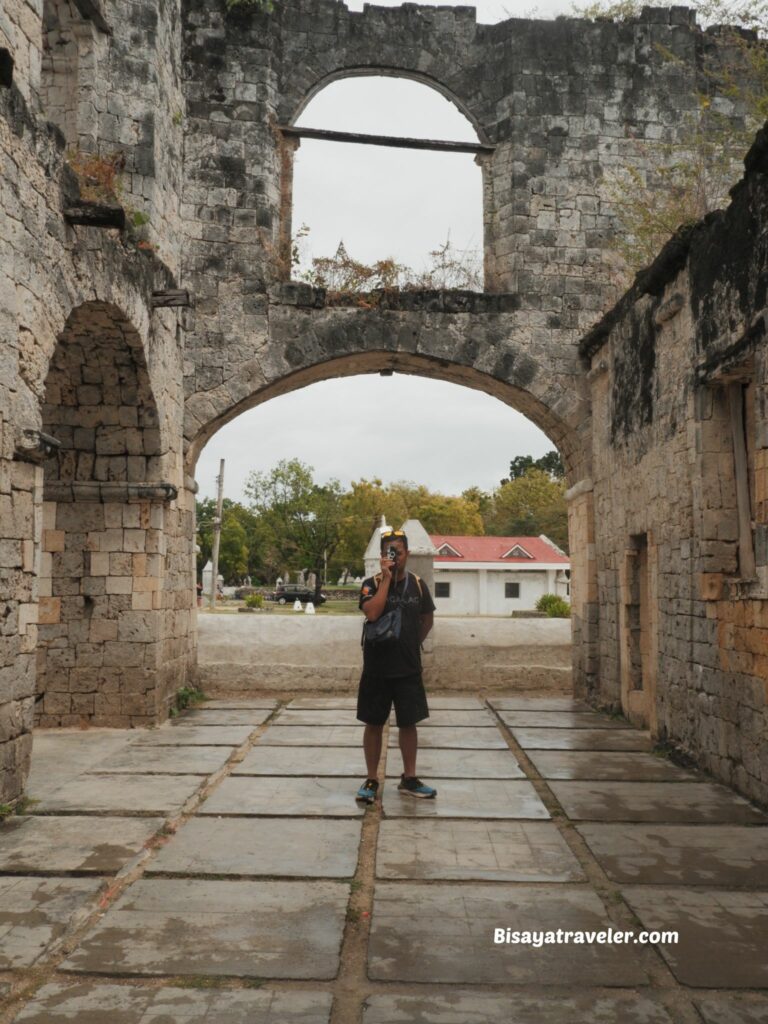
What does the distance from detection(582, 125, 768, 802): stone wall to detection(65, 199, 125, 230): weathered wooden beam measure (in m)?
4.05

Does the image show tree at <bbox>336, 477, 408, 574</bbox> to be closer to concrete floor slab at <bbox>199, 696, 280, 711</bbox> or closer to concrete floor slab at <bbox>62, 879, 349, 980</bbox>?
concrete floor slab at <bbox>199, 696, 280, 711</bbox>

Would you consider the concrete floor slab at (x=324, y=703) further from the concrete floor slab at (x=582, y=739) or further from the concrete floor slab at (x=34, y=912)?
the concrete floor slab at (x=34, y=912)

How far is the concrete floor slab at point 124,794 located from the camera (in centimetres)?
530

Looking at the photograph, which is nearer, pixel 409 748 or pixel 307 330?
pixel 409 748

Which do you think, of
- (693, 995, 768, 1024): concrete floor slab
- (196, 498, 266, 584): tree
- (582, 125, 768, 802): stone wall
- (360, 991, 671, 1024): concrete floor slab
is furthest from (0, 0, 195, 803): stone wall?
(196, 498, 266, 584): tree

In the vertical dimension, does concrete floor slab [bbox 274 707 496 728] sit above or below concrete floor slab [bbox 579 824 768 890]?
above

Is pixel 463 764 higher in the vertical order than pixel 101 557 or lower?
lower

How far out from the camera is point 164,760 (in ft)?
22.2

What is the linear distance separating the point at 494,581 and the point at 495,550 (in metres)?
1.18

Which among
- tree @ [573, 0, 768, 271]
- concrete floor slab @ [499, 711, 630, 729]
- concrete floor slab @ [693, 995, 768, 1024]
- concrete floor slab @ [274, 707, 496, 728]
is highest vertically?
tree @ [573, 0, 768, 271]

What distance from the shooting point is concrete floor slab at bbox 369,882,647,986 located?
3070mm

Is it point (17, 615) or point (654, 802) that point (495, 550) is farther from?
point (17, 615)

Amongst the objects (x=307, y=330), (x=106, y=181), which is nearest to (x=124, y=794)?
(x=106, y=181)

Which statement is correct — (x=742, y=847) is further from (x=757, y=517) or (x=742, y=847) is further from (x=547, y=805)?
(x=757, y=517)
